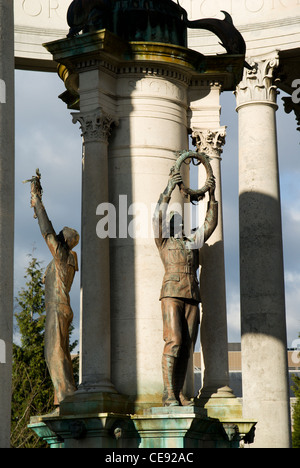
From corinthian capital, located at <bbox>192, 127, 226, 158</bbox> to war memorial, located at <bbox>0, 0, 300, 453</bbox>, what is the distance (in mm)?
54

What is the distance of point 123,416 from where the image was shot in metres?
40.8

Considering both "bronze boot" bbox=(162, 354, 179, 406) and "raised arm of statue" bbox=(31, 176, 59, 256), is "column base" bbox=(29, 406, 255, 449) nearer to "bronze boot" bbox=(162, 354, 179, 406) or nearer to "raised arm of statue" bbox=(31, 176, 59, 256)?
"bronze boot" bbox=(162, 354, 179, 406)

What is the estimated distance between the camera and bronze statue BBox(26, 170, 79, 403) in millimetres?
45094

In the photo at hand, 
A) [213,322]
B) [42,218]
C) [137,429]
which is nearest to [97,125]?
[42,218]

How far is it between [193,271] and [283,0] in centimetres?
4055

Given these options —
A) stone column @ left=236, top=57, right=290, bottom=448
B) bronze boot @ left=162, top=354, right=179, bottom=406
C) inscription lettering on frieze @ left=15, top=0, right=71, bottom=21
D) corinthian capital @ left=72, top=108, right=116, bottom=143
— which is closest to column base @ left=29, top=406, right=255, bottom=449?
bronze boot @ left=162, top=354, right=179, bottom=406

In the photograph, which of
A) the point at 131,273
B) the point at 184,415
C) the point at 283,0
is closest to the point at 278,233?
the point at 283,0

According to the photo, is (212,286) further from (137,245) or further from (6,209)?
(6,209)

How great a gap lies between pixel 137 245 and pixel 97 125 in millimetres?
5610

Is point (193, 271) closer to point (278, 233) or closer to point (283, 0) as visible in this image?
point (278, 233)

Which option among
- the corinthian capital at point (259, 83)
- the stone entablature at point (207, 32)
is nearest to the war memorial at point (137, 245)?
the corinthian capital at point (259, 83)
